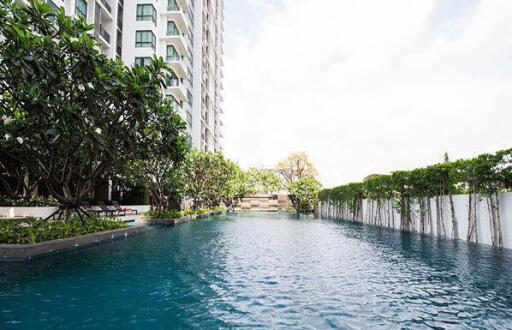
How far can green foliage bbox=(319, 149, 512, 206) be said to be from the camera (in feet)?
39.8

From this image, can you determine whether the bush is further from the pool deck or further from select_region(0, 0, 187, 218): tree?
select_region(0, 0, 187, 218): tree

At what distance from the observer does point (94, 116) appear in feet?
42.6

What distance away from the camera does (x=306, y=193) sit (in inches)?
1959

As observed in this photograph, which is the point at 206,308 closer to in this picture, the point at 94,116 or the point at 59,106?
the point at 59,106

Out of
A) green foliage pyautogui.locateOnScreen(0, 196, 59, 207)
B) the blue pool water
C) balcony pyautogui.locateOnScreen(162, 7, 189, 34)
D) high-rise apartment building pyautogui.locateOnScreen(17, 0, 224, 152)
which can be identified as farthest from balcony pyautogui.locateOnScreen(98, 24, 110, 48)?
the blue pool water

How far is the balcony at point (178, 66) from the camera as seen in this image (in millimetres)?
40787

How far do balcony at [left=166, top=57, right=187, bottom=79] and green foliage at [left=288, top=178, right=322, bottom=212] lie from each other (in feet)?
74.8

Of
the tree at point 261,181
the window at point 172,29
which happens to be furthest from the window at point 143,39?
the tree at point 261,181

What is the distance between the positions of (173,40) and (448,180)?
36.3m

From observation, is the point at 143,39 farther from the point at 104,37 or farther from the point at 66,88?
the point at 66,88

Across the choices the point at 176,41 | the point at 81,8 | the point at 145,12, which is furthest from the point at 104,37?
the point at 176,41

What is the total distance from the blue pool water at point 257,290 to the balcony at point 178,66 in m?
33.9

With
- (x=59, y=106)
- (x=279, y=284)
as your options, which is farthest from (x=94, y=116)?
(x=279, y=284)

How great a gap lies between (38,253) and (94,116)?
18.7 feet
